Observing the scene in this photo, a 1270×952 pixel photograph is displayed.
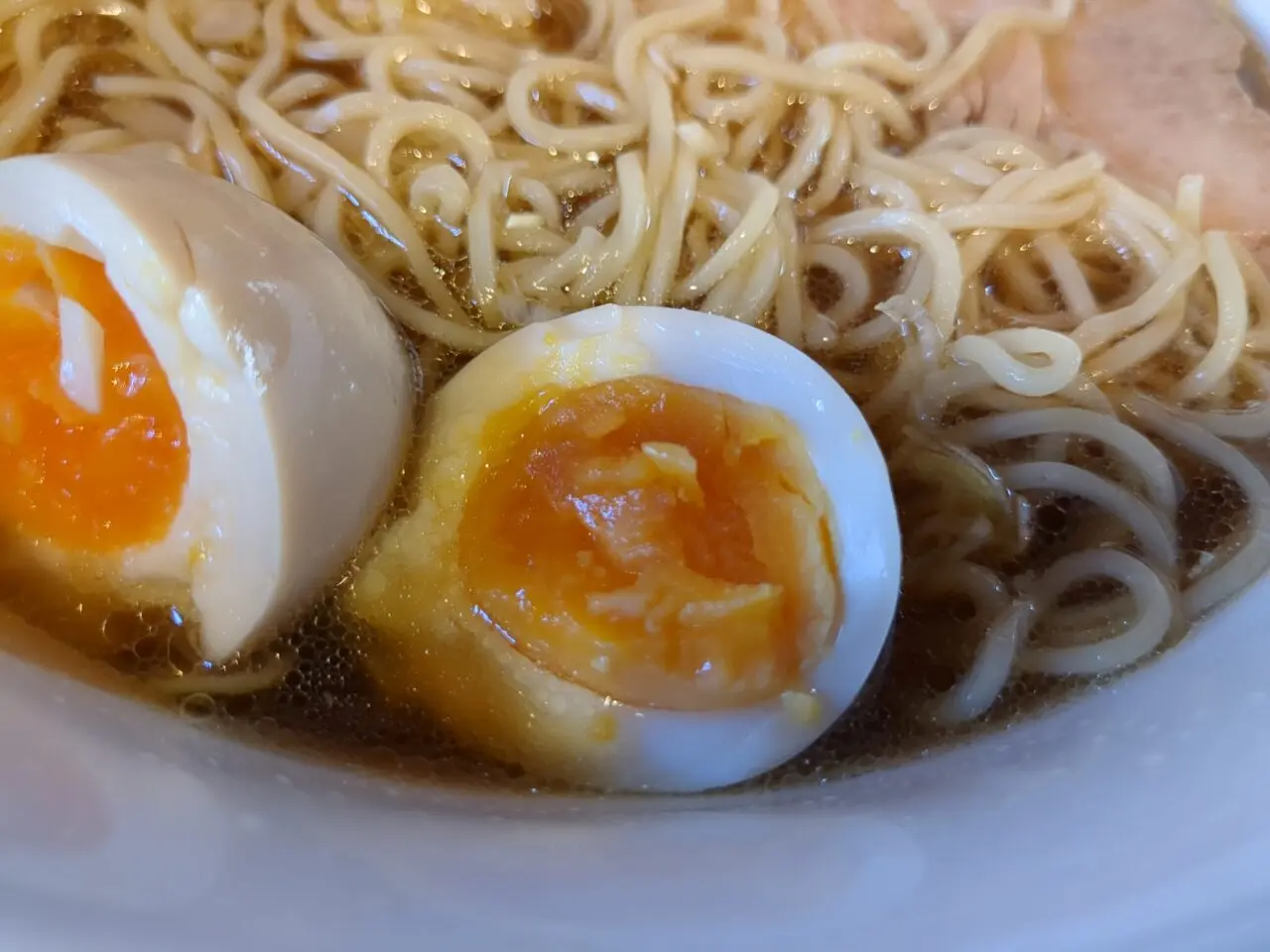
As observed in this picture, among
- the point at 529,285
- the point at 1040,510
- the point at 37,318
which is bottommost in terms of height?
the point at 1040,510

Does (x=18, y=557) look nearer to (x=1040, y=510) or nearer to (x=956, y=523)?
(x=956, y=523)

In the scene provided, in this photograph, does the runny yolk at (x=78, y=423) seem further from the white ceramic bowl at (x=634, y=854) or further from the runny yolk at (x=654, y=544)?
the runny yolk at (x=654, y=544)

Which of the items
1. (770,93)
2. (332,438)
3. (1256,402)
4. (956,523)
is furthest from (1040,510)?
(332,438)

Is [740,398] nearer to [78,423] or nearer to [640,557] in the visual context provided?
[640,557]

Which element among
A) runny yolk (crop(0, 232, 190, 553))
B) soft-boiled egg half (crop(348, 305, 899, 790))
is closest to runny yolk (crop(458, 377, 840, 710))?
soft-boiled egg half (crop(348, 305, 899, 790))

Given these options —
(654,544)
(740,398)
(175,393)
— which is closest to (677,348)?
(740,398)

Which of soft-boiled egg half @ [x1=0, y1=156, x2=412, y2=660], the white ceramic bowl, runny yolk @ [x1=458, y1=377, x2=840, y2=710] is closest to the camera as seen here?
the white ceramic bowl

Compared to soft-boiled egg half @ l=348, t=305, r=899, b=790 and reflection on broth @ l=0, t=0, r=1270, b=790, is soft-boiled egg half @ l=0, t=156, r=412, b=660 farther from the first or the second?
soft-boiled egg half @ l=348, t=305, r=899, b=790
